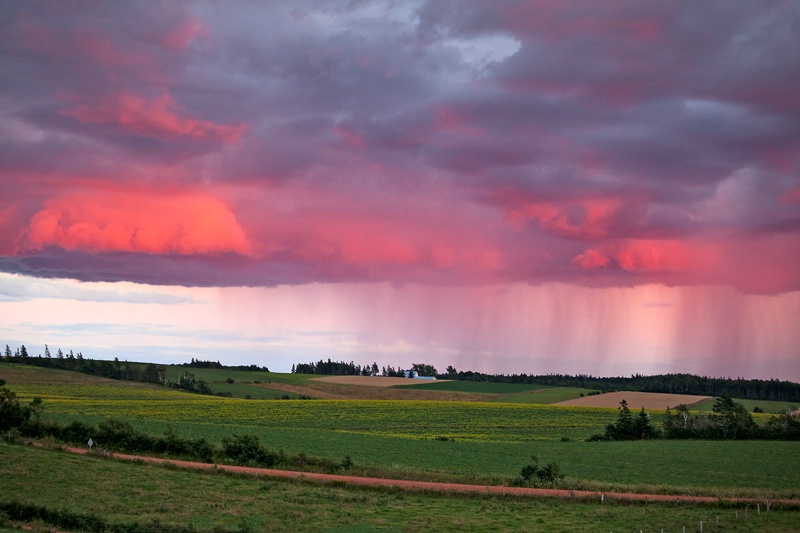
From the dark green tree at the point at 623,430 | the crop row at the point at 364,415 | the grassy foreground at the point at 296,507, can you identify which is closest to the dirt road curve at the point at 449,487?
the grassy foreground at the point at 296,507

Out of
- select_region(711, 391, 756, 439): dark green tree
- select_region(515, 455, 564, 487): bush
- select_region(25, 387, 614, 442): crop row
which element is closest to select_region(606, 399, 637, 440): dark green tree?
A: select_region(25, 387, 614, 442): crop row

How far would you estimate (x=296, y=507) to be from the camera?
1700 inches

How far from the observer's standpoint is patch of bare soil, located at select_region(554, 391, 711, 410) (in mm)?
143875

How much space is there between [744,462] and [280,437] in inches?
1843

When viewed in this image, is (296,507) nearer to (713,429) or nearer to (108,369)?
(713,429)

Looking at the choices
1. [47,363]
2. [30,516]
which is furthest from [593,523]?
[47,363]

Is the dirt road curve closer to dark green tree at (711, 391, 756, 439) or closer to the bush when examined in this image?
the bush

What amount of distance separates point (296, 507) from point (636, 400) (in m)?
122

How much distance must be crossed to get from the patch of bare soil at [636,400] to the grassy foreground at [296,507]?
99.8 m

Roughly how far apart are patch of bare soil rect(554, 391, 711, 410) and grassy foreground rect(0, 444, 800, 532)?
327 ft

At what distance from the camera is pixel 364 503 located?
4572 cm

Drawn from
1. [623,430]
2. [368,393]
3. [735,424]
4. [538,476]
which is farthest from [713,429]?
[368,393]

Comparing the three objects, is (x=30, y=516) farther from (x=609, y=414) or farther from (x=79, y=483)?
(x=609, y=414)

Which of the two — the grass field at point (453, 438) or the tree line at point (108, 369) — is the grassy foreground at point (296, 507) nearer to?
the grass field at point (453, 438)
